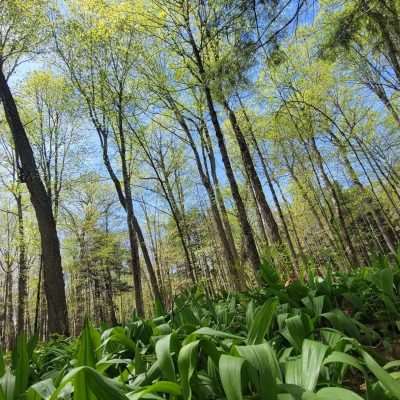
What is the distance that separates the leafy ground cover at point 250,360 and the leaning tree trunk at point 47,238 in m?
3.16

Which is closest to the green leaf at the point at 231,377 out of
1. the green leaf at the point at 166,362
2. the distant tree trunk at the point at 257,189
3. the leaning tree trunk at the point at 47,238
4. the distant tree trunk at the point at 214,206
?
the green leaf at the point at 166,362

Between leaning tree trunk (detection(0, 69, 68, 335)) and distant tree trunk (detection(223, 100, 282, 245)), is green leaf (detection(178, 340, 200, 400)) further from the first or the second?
distant tree trunk (detection(223, 100, 282, 245))

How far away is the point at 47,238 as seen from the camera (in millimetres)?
5281

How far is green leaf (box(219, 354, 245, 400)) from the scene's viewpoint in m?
0.77

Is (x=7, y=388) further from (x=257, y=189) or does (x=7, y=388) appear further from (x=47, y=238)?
(x=257, y=189)

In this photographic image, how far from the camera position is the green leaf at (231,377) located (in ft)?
2.52

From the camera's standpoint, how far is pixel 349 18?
171 inches

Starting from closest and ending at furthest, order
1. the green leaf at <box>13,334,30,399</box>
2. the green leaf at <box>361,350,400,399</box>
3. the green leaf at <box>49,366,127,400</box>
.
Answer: the green leaf at <box>361,350,400,399</box> → the green leaf at <box>49,366,127,400</box> → the green leaf at <box>13,334,30,399</box>

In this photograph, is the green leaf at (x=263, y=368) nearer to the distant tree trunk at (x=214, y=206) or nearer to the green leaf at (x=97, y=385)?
the green leaf at (x=97, y=385)

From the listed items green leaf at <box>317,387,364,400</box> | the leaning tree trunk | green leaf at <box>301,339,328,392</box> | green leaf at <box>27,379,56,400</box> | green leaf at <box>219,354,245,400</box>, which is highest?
the leaning tree trunk

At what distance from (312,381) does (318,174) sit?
14580mm

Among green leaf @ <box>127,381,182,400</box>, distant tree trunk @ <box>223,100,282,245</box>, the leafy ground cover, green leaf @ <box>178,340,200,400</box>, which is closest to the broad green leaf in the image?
the leafy ground cover

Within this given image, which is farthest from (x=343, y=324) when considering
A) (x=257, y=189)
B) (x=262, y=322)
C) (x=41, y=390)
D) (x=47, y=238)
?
(x=257, y=189)

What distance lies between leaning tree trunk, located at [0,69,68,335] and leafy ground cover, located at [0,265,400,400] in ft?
10.4
